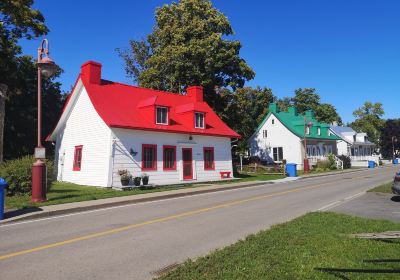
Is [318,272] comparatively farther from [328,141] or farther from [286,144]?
[328,141]

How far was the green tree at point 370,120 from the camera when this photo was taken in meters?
102

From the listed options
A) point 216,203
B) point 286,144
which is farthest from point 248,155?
point 216,203

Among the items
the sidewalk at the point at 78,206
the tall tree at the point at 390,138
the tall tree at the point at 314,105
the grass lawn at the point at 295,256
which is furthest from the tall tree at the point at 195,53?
the tall tree at the point at 390,138

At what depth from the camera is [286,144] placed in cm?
4828

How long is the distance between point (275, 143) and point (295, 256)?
4410 centimetres

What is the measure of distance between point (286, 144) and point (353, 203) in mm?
34524

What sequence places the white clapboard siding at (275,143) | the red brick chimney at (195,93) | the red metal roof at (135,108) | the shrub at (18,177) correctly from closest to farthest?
the shrub at (18,177) < the red metal roof at (135,108) < the red brick chimney at (195,93) < the white clapboard siding at (275,143)

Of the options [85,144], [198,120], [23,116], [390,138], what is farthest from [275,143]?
[390,138]

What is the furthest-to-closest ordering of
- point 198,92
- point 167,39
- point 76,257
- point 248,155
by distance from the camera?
point 248,155 → point 167,39 → point 198,92 → point 76,257

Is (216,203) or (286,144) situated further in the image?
(286,144)

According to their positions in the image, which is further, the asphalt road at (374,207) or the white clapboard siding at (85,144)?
the white clapboard siding at (85,144)

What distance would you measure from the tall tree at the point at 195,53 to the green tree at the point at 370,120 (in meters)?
76.2

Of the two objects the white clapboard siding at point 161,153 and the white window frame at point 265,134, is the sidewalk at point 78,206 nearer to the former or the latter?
the white clapboard siding at point 161,153

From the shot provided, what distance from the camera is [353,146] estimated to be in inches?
2717
